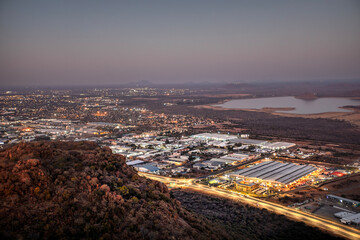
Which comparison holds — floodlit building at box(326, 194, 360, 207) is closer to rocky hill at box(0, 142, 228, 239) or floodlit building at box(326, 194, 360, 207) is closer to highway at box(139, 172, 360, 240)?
highway at box(139, 172, 360, 240)

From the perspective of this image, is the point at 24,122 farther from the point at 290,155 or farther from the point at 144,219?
the point at 144,219

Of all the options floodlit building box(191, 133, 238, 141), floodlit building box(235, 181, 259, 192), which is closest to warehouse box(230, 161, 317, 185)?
floodlit building box(235, 181, 259, 192)

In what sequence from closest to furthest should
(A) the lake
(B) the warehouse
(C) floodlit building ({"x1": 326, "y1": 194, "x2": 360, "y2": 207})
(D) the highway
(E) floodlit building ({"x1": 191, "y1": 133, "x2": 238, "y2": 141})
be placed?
(D) the highway, (C) floodlit building ({"x1": 326, "y1": 194, "x2": 360, "y2": 207}), (B) the warehouse, (E) floodlit building ({"x1": 191, "y1": 133, "x2": 238, "y2": 141}), (A) the lake

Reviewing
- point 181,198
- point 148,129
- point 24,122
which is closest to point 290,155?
point 181,198

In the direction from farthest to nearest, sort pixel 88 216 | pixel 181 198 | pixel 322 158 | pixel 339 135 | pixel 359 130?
pixel 359 130 < pixel 339 135 < pixel 322 158 < pixel 181 198 < pixel 88 216

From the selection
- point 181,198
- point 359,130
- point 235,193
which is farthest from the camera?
point 359,130

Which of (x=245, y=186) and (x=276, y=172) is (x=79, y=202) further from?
(x=276, y=172)
